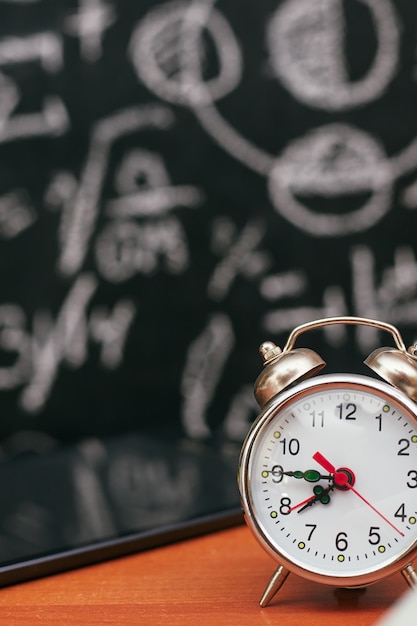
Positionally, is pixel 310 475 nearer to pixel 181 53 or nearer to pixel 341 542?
pixel 341 542

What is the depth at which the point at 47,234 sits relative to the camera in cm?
148

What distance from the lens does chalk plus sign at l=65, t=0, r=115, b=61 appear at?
146 cm

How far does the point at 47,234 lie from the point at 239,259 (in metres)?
0.35

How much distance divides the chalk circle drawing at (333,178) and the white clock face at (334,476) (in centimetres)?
84

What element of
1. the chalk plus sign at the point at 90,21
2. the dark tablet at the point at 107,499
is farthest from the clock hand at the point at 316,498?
the chalk plus sign at the point at 90,21

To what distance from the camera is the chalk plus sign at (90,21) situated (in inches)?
57.4

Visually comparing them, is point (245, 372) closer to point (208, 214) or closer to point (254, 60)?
point (208, 214)

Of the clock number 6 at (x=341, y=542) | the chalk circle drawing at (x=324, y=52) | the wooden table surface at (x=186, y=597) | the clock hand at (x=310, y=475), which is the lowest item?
the wooden table surface at (x=186, y=597)

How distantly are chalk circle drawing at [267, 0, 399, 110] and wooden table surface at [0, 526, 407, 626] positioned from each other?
35.4 inches

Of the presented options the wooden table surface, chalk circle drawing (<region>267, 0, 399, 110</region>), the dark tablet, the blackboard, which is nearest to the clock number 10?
the wooden table surface

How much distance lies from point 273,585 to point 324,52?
1030 millimetres

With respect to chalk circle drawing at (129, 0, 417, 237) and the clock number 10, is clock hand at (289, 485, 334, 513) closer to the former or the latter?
the clock number 10

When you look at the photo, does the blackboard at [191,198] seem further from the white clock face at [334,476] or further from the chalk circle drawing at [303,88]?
the white clock face at [334,476]

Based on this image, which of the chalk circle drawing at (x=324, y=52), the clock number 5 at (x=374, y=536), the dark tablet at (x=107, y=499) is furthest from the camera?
the chalk circle drawing at (x=324, y=52)
